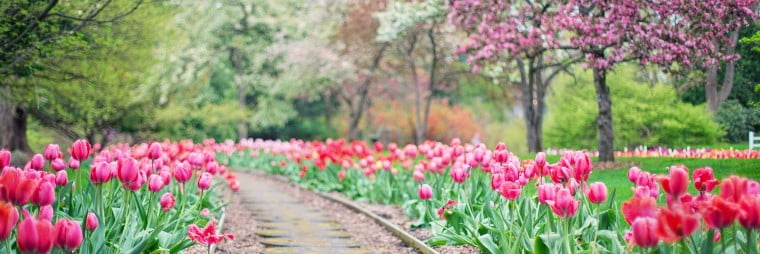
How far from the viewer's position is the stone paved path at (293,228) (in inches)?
415

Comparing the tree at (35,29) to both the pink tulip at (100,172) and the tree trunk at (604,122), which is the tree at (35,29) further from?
the tree trunk at (604,122)

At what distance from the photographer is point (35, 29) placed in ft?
40.4

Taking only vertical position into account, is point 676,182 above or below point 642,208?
above

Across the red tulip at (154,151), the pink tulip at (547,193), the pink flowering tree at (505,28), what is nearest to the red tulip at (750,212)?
the pink tulip at (547,193)

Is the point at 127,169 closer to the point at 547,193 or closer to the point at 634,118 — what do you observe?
the point at 547,193

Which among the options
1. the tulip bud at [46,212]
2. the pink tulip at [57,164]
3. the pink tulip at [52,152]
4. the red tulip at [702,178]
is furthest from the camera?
the pink tulip at [52,152]

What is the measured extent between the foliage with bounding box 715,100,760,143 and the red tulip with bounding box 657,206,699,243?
23.0ft

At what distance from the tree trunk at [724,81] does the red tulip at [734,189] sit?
27.9 ft

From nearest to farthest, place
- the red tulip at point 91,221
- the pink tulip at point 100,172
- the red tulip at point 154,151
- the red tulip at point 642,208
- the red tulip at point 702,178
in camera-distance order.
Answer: the red tulip at point 642,208
the red tulip at point 702,178
the red tulip at point 91,221
the pink tulip at point 100,172
the red tulip at point 154,151

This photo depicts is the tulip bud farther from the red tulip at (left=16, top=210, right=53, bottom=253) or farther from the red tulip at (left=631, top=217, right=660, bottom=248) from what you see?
the red tulip at (left=631, top=217, right=660, bottom=248)

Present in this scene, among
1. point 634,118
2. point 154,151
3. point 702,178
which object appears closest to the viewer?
point 702,178

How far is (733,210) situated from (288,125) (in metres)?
39.4

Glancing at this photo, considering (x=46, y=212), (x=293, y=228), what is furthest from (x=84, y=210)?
(x=293, y=228)

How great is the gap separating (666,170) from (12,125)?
580 inches
